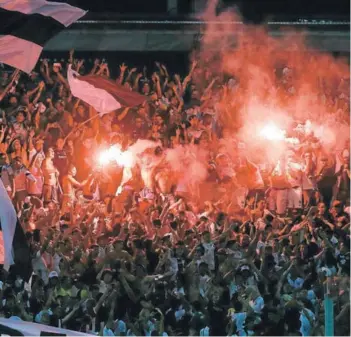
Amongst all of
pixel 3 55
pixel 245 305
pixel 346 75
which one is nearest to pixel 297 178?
pixel 346 75

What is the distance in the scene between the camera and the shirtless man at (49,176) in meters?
15.9

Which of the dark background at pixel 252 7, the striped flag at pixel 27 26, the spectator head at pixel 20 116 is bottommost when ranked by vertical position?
the spectator head at pixel 20 116

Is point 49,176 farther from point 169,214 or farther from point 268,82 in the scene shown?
point 268,82

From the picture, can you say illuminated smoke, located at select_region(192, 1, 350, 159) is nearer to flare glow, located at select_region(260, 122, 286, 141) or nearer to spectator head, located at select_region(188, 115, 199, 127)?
flare glow, located at select_region(260, 122, 286, 141)

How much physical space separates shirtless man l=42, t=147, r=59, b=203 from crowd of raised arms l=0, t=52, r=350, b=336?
0.02m

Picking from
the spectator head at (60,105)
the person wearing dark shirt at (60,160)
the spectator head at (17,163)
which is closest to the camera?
the spectator head at (17,163)

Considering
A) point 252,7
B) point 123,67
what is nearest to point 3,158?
point 123,67

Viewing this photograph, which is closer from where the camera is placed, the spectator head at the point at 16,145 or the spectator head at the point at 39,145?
the spectator head at the point at 16,145

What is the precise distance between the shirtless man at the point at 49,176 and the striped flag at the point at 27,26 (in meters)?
5.80

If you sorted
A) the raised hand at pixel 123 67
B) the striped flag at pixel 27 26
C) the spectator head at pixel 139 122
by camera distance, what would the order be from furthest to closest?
1. the raised hand at pixel 123 67
2. the spectator head at pixel 139 122
3. the striped flag at pixel 27 26

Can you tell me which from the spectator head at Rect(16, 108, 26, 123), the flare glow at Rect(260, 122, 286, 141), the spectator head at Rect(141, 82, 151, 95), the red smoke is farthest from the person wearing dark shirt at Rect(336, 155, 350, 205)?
the spectator head at Rect(16, 108, 26, 123)

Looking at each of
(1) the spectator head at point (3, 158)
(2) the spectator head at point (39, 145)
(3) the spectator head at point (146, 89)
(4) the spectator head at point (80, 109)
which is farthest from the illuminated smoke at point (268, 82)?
(1) the spectator head at point (3, 158)

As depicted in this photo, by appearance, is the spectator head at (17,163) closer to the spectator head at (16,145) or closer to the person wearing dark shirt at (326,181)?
A: the spectator head at (16,145)

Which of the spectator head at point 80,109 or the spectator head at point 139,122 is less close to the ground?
the spectator head at point 80,109
